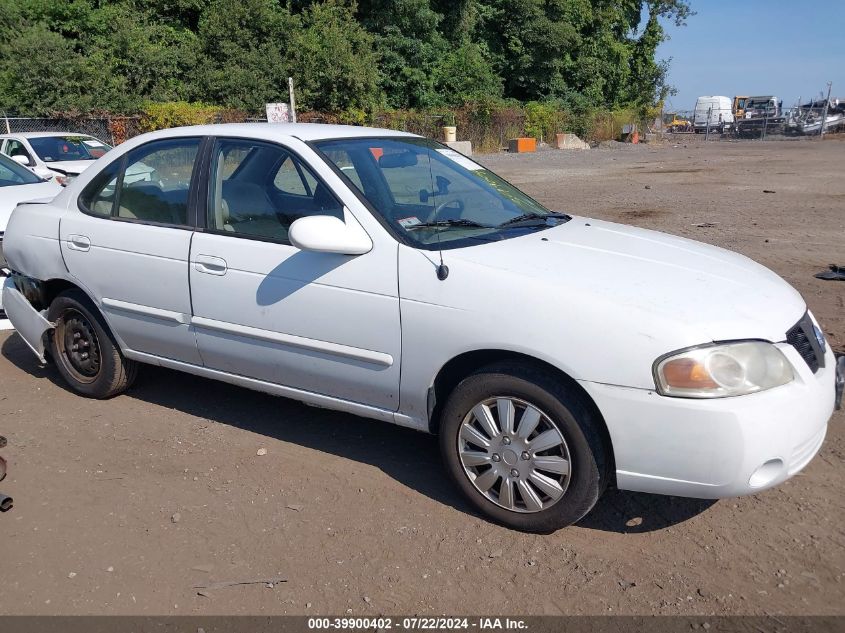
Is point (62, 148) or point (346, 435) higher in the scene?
point (62, 148)

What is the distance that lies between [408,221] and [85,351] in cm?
258

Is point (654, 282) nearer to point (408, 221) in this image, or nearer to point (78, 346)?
point (408, 221)

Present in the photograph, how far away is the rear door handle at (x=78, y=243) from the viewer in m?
4.69

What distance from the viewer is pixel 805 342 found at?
3357mm

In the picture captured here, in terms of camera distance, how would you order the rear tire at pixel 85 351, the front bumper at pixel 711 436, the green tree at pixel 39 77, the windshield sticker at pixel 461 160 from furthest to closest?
the green tree at pixel 39 77, the rear tire at pixel 85 351, the windshield sticker at pixel 461 160, the front bumper at pixel 711 436

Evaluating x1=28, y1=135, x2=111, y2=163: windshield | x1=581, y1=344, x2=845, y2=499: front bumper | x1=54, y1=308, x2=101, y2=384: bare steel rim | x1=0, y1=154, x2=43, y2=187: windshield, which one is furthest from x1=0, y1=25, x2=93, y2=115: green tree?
x1=581, y1=344, x2=845, y2=499: front bumper

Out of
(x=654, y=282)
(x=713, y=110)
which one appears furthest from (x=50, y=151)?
(x=713, y=110)

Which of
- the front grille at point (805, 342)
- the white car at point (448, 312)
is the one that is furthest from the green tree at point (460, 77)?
the front grille at point (805, 342)

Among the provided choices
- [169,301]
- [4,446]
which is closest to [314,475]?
[169,301]

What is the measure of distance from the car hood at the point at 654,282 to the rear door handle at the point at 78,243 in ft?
8.18

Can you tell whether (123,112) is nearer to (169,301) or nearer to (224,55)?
(224,55)

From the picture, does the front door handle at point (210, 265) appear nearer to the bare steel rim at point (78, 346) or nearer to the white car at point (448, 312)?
the white car at point (448, 312)

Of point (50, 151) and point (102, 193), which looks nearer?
point (102, 193)

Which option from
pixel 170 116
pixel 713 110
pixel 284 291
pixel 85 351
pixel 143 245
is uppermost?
pixel 143 245
